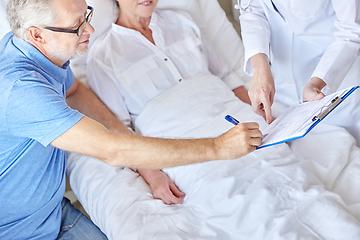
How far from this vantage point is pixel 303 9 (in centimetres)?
119

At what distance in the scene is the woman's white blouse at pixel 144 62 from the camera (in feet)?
5.22

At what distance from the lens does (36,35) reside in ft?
3.65

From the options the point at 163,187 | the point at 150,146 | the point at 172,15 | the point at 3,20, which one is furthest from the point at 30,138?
the point at 172,15

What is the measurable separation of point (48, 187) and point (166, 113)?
1.90 ft

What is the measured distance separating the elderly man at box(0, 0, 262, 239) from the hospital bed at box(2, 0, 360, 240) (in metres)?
0.20

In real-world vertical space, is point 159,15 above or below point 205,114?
above

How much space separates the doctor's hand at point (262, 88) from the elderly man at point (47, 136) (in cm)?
21

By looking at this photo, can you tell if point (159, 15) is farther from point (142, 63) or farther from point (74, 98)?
point (74, 98)

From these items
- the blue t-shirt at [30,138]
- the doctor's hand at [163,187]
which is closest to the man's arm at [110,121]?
the doctor's hand at [163,187]

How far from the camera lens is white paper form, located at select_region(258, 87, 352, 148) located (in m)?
0.85

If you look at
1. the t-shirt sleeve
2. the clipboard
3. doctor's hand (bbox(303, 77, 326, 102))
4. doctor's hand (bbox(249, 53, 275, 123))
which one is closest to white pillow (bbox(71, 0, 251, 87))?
doctor's hand (bbox(249, 53, 275, 123))

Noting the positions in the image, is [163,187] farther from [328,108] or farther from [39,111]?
[328,108]

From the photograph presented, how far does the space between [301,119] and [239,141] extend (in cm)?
18

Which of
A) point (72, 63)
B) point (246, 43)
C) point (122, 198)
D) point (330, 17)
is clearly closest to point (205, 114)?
point (246, 43)
